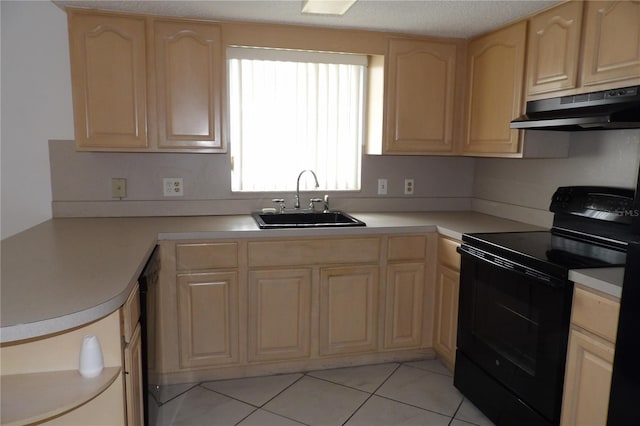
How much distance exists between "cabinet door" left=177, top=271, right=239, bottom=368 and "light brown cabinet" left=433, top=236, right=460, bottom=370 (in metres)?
1.23

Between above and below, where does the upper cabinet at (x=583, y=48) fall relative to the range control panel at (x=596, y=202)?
above

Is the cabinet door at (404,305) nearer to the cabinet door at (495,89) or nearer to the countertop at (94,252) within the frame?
the countertop at (94,252)

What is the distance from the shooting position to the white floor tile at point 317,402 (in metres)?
2.26

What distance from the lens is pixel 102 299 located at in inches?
50.3

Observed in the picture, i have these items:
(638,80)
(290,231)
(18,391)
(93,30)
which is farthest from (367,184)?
(18,391)

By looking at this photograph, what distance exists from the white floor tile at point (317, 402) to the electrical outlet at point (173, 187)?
142cm

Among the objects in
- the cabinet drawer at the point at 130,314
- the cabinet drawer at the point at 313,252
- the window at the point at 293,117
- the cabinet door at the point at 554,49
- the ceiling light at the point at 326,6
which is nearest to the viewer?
the cabinet drawer at the point at 130,314

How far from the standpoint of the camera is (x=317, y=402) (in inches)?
94.4

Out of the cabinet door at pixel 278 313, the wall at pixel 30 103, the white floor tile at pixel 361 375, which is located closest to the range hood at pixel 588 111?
the cabinet door at pixel 278 313

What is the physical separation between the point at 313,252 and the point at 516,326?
1121 mm

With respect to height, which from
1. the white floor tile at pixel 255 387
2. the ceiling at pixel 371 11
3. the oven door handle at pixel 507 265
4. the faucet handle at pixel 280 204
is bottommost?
the white floor tile at pixel 255 387

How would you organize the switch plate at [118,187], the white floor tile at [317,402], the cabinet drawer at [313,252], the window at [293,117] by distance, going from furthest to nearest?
the window at [293,117] < the switch plate at [118,187] < the cabinet drawer at [313,252] < the white floor tile at [317,402]

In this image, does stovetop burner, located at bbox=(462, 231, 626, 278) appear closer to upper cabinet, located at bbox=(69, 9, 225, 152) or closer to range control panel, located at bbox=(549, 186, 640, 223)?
range control panel, located at bbox=(549, 186, 640, 223)

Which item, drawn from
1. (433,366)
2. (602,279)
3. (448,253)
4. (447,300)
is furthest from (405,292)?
(602,279)
